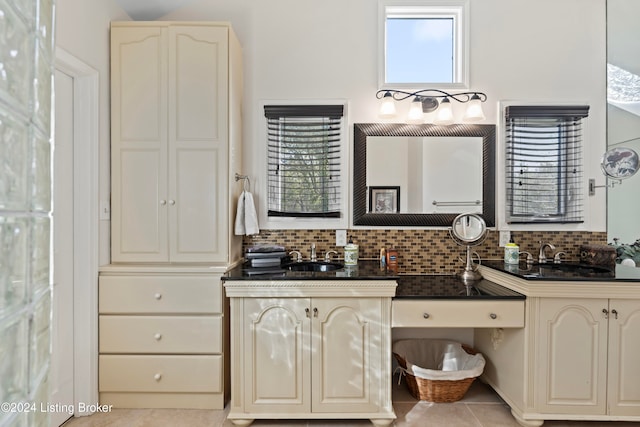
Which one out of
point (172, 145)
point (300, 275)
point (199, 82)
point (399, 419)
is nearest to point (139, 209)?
point (172, 145)

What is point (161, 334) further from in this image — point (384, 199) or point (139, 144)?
point (384, 199)

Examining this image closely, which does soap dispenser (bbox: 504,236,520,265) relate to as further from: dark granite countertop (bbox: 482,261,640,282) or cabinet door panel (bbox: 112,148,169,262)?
cabinet door panel (bbox: 112,148,169,262)

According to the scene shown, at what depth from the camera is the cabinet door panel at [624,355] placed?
1938 millimetres

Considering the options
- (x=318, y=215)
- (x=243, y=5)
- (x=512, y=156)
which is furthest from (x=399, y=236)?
(x=243, y=5)

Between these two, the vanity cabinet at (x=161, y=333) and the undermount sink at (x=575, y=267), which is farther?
the undermount sink at (x=575, y=267)

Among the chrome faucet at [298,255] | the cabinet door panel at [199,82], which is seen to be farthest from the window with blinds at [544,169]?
the cabinet door panel at [199,82]

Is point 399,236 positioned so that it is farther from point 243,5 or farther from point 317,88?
point 243,5

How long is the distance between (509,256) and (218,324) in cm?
193

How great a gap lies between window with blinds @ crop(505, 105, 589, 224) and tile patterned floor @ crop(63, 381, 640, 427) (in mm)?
1294

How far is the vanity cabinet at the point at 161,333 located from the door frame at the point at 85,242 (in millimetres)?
52

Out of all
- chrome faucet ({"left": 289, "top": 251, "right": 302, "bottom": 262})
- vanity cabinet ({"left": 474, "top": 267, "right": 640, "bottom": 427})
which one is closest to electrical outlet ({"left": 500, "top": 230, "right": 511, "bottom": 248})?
vanity cabinet ({"left": 474, "top": 267, "right": 640, "bottom": 427})

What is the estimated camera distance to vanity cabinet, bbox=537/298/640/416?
76.4 inches

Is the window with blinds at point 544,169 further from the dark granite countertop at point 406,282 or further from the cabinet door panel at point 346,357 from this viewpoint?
the cabinet door panel at point 346,357

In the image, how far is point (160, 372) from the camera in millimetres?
2154
